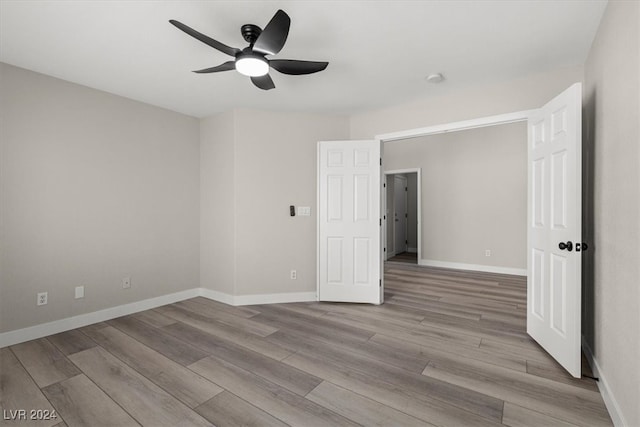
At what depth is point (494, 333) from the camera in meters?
2.83

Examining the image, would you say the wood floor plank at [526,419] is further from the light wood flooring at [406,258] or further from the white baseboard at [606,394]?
the light wood flooring at [406,258]

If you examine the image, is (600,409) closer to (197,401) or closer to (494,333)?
(494,333)

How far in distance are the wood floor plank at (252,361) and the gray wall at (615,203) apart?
5.73 feet

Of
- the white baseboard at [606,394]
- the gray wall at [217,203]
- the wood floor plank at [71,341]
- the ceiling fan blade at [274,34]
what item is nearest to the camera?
the white baseboard at [606,394]

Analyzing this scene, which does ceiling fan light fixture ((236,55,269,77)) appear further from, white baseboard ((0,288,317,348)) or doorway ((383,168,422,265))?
doorway ((383,168,422,265))

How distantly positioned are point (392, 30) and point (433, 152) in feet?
14.6

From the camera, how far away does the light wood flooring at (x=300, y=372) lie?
5.65 feet

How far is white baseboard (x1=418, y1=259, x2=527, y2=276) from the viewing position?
5.33m

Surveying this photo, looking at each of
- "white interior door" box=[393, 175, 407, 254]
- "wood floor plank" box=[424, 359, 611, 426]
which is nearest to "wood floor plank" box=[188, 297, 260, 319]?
"wood floor plank" box=[424, 359, 611, 426]

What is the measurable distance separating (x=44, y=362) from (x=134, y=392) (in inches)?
41.3

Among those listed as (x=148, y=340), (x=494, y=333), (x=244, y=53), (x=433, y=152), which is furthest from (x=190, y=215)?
(x=433, y=152)

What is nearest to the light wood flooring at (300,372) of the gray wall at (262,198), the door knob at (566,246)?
the gray wall at (262,198)

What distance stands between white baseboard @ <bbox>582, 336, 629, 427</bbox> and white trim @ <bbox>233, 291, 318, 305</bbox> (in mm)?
2720

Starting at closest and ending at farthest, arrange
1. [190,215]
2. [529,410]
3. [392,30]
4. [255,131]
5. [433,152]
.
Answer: [529,410]
[392,30]
[255,131]
[190,215]
[433,152]
